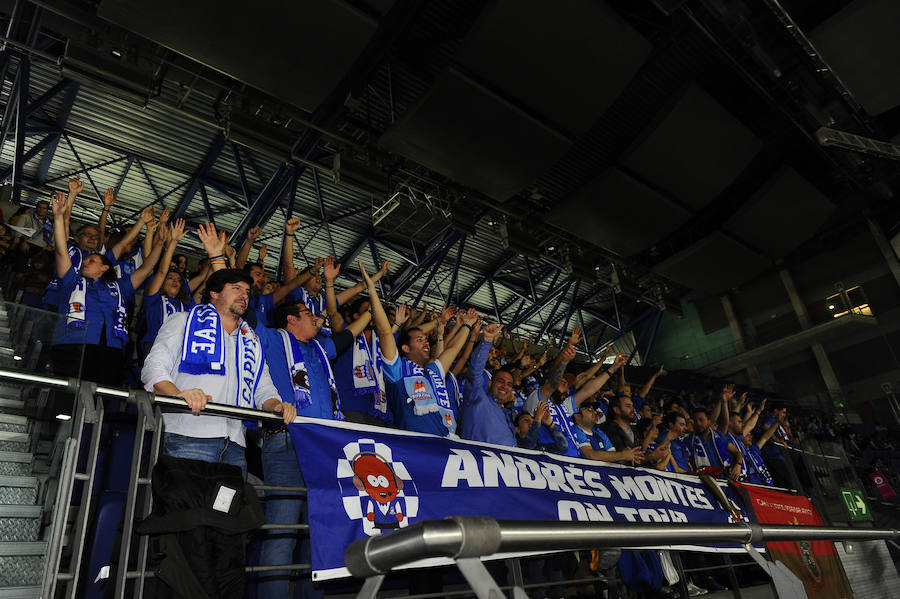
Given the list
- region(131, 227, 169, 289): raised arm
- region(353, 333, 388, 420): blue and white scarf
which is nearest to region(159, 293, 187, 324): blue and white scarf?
region(131, 227, 169, 289): raised arm

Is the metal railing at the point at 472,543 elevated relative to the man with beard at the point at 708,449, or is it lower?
lower

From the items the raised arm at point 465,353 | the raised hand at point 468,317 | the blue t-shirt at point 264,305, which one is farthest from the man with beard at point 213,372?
the raised arm at point 465,353

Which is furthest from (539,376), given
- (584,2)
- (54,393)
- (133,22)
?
(133,22)

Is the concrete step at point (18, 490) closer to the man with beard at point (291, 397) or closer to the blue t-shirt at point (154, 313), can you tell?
the man with beard at point (291, 397)

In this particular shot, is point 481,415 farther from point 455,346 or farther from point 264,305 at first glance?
point 264,305

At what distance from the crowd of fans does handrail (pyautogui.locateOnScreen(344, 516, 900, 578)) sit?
1.67 meters

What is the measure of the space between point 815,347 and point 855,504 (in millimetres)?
15877

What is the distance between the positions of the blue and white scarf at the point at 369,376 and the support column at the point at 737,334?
19696mm

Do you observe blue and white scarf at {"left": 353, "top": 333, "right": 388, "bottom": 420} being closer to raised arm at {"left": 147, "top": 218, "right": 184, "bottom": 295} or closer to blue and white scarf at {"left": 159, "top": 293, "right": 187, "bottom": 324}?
blue and white scarf at {"left": 159, "top": 293, "right": 187, "bottom": 324}

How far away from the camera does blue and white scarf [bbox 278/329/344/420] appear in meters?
3.59

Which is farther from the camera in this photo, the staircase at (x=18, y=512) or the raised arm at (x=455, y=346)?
the raised arm at (x=455, y=346)

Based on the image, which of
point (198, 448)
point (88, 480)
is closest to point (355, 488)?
point (198, 448)

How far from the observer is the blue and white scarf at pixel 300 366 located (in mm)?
3587

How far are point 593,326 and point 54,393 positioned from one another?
21023 mm
